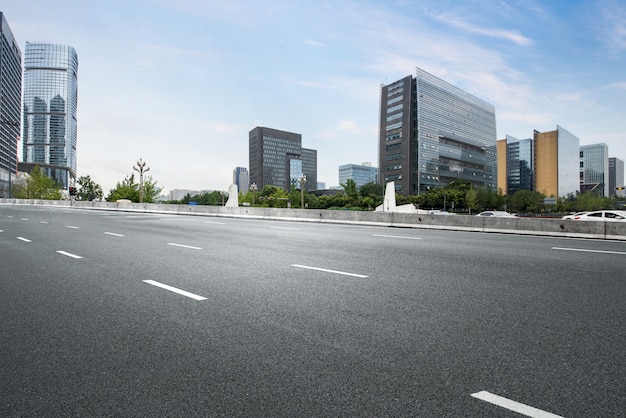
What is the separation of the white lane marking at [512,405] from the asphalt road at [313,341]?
0.04 ft

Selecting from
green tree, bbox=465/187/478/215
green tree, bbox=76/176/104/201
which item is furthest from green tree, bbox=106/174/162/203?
green tree, bbox=465/187/478/215

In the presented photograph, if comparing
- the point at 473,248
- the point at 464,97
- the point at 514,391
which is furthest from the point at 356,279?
the point at 464,97

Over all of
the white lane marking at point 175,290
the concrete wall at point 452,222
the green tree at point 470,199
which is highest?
the green tree at point 470,199

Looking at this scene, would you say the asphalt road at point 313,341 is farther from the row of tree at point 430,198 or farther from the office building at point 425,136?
the office building at point 425,136

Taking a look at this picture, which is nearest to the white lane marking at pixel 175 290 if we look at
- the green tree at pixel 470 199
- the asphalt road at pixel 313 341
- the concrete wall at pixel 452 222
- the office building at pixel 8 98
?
the asphalt road at pixel 313 341

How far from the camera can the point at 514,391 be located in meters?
2.96

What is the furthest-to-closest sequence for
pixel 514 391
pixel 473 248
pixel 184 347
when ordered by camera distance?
pixel 473 248 → pixel 184 347 → pixel 514 391

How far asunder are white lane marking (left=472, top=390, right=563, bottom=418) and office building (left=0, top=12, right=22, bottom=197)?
185 m

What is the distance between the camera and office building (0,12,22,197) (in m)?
166

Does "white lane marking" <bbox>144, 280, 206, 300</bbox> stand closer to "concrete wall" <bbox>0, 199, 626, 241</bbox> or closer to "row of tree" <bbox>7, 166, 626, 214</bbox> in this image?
"concrete wall" <bbox>0, 199, 626, 241</bbox>

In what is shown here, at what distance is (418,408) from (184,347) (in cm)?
233

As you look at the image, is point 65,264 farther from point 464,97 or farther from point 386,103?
point 464,97

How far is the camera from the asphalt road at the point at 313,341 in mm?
2855

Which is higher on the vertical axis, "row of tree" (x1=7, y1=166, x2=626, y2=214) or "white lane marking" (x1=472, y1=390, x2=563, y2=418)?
"row of tree" (x1=7, y1=166, x2=626, y2=214)
